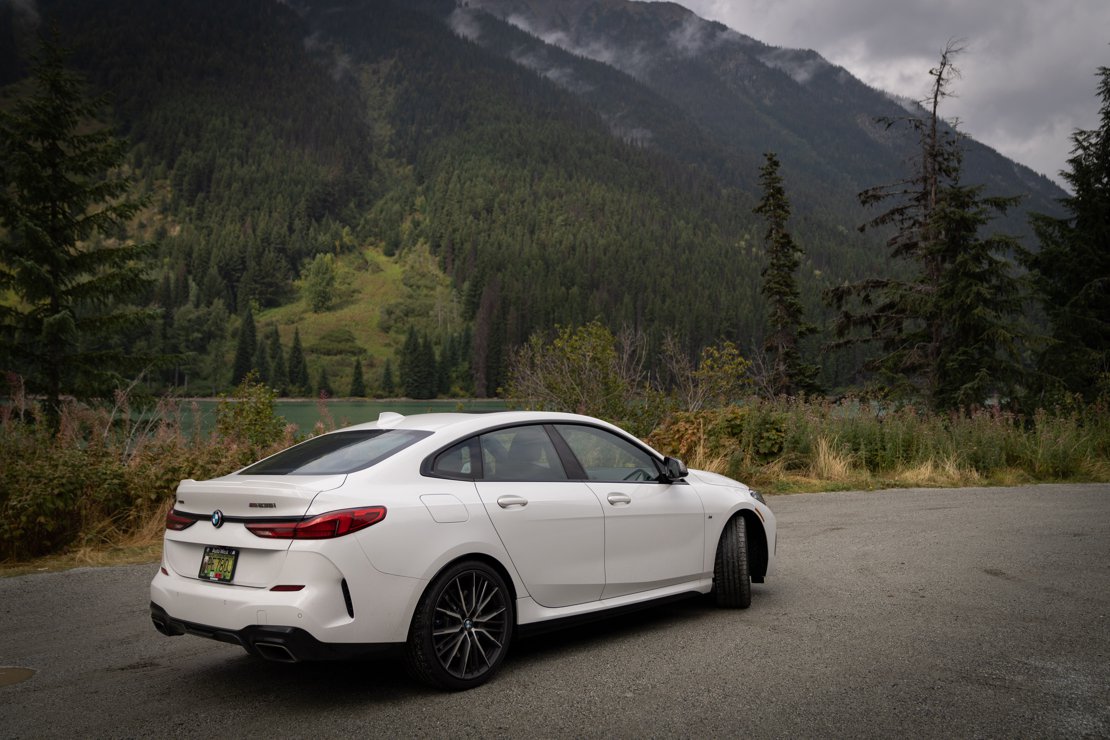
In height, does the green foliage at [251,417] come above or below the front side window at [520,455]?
above

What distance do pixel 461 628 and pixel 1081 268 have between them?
32.6m

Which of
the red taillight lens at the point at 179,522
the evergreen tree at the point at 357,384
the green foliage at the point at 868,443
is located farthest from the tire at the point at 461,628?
the evergreen tree at the point at 357,384

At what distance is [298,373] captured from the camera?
424 ft

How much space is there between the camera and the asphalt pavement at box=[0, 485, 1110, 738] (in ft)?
12.7

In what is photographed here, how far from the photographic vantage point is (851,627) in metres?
5.56

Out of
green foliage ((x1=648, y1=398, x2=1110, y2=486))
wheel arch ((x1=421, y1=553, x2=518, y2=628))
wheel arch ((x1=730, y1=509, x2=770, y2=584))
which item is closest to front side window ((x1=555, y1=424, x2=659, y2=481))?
wheel arch ((x1=421, y1=553, x2=518, y2=628))

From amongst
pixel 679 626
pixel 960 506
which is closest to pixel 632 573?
pixel 679 626

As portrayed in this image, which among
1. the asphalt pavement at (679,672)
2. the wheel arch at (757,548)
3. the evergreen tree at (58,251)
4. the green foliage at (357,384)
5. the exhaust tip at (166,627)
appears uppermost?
the green foliage at (357,384)

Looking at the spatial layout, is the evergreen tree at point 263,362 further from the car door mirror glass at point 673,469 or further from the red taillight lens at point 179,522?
the red taillight lens at point 179,522

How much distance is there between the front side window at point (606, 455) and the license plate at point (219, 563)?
2217 mm

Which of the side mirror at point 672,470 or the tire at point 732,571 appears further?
the tire at point 732,571

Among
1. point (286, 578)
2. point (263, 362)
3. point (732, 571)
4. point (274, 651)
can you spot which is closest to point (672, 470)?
point (732, 571)

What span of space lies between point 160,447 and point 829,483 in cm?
1027

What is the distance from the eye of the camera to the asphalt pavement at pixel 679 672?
12.7 feet
